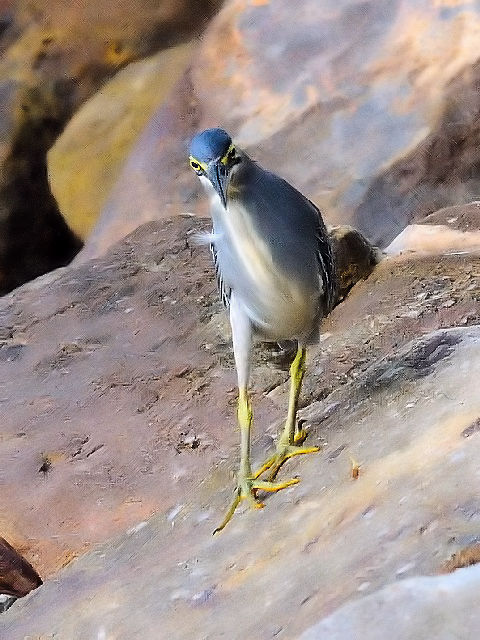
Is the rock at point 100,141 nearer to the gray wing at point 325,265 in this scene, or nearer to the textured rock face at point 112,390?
the textured rock face at point 112,390

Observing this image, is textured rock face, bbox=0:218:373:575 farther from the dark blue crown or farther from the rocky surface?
the dark blue crown

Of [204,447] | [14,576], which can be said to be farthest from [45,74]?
[14,576]

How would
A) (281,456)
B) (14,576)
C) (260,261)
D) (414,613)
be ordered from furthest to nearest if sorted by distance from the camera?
(14,576), (281,456), (260,261), (414,613)

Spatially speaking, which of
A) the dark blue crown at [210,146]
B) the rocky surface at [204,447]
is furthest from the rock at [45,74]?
the dark blue crown at [210,146]

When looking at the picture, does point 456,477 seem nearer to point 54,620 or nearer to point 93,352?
point 54,620

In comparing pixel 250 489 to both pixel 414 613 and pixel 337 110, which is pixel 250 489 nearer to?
pixel 414 613

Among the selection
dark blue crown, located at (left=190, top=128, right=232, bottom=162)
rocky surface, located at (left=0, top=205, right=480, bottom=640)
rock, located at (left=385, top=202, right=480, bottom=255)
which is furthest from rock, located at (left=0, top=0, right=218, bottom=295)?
dark blue crown, located at (left=190, top=128, right=232, bottom=162)
